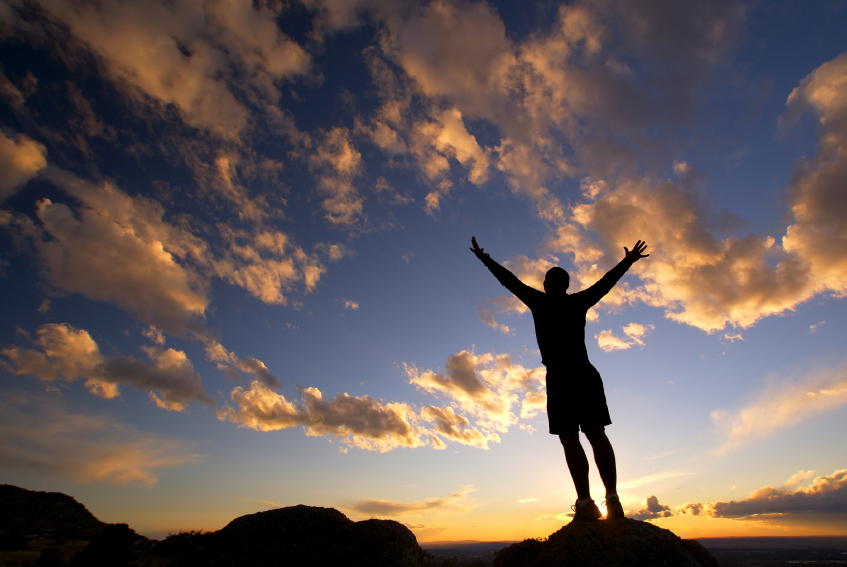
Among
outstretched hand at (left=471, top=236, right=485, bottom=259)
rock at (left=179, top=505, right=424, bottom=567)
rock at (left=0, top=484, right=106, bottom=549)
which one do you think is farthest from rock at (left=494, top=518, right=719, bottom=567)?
rock at (left=0, top=484, right=106, bottom=549)

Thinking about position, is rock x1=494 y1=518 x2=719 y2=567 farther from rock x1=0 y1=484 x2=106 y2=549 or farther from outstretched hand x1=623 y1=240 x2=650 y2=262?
rock x1=0 y1=484 x2=106 y2=549

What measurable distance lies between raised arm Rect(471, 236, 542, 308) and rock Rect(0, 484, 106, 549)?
21.8 metres

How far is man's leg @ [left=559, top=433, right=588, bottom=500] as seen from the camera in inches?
191

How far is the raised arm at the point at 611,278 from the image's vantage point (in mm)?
5590

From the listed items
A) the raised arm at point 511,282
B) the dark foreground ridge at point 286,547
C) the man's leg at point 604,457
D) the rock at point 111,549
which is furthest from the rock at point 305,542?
the rock at point 111,549

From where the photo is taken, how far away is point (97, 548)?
10.3m

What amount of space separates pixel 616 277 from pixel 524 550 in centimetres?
455

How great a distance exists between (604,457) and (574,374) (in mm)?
1099

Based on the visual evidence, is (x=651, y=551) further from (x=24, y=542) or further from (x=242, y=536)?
(x=24, y=542)

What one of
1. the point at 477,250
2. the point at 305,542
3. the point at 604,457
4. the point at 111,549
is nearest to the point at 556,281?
the point at 477,250

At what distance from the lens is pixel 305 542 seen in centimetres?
628

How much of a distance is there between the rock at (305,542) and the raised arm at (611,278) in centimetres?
560

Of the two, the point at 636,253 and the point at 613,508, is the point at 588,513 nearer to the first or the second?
the point at 613,508

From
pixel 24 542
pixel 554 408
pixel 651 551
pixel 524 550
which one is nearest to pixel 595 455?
pixel 554 408
